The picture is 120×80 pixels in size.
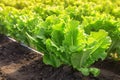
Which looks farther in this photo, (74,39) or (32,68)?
(32,68)

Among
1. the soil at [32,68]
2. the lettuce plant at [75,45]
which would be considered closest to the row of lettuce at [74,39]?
the lettuce plant at [75,45]

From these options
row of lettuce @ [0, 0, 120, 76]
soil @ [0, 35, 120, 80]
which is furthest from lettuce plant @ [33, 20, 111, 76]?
soil @ [0, 35, 120, 80]

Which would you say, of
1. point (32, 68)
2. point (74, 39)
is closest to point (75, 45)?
point (74, 39)

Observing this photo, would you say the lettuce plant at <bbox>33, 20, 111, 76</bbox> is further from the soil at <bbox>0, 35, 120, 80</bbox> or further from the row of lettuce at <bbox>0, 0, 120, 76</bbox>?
the soil at <bbox>0, 35, 120, 80</bbox>

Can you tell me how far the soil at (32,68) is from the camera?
4664 mm

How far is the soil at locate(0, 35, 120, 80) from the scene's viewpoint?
15.3 feet

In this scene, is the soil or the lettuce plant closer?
the lettuce plant

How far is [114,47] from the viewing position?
5.23 metres

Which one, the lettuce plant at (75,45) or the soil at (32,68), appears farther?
the soil at (32,68)

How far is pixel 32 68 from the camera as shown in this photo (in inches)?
205

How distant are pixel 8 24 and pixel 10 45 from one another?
44cm

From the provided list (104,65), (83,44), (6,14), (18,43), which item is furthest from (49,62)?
(6,14)

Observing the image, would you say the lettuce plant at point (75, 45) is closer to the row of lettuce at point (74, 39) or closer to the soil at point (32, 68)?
the row of lettuce at point (74, 39)

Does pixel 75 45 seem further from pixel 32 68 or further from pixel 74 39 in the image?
pixel 32 68
